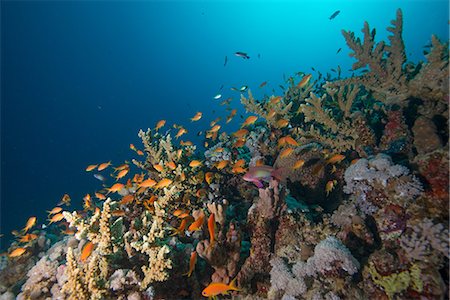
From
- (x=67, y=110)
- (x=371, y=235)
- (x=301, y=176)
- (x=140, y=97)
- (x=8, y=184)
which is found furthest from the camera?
(x=140, y=97)

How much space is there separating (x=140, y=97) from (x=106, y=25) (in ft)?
77.2

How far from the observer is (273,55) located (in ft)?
563

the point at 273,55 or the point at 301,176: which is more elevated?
the point at 273,55

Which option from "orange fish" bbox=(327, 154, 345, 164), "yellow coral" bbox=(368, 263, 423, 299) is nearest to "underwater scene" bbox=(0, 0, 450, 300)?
"yellow coral" bbox=(368, 263, 423, 299)

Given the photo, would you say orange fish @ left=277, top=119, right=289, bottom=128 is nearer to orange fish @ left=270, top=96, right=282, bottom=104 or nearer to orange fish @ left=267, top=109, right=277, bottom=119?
orange fish @ left=267, top=109, right=277, bottom=119

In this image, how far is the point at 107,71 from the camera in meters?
78.8

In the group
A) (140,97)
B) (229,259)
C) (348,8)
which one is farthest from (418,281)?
(348,8)

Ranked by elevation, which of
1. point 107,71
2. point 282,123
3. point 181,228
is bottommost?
point 181,228

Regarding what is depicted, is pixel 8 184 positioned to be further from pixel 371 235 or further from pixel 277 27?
pixel 277 27

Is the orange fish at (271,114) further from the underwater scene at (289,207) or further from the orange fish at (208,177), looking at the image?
the orange fish at (208,177)

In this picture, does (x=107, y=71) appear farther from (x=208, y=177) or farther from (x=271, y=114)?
(x=208, y=177)

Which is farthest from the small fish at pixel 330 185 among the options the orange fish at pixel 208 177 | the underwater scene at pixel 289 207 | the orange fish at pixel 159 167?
the orange fish at pixel 159 167

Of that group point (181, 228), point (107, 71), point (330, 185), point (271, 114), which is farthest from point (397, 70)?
point (107, 71)

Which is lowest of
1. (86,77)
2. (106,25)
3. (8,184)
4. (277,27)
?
(8,184)
